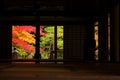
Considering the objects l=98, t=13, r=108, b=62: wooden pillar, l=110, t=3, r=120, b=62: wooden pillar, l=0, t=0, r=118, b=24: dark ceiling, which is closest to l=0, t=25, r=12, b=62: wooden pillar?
l=0, t=0, r=118, b=24: dark ceiling

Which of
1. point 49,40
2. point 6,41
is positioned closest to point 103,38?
point 6,41

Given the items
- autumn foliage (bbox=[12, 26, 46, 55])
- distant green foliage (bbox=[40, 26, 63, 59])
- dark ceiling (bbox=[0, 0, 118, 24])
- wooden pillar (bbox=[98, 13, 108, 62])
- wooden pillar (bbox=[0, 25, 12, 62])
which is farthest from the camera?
distant green foliage (bbox=[40, 26, 63, 59])

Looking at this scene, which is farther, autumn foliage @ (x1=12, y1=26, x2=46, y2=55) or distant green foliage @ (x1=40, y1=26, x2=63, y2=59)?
distant green foliage @ (x1=40, y1=26, x2=63, y2=59)

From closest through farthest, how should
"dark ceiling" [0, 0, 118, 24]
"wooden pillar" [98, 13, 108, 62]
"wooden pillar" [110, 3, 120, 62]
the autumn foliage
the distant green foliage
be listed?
1. "wooden pillar" [110, 3, 120, 62]
2. "dark ceiling" [0, 0, 118, 24]
3. "wooden pillar" [98, 13, 108, 62]
4. the autumn foliage
5. the distant green foliage

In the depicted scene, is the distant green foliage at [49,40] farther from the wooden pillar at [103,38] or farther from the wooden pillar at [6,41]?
the wooden pillar at [103,38]

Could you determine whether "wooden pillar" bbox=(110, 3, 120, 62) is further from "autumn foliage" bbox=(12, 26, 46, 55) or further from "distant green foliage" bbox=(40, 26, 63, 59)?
"autumn foliage" bbox=(12, 26, 46, 55)

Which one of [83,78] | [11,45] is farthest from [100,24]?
[83,78]

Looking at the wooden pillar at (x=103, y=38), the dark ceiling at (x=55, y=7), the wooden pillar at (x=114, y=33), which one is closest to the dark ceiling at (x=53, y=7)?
the dark ceiling at (x=55, y=7)

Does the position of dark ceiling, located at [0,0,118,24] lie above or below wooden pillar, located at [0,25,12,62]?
above

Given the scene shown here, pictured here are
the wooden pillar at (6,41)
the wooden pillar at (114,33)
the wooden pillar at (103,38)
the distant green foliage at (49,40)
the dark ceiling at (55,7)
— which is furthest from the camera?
the distant green foliage at (49,40)

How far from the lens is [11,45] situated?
1126 centimetres

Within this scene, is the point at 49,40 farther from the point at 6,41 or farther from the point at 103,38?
the point at 103,38

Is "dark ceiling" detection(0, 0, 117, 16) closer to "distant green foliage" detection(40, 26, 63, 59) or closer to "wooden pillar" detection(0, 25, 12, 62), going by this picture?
"wooden pillar" detection(0, 25, 12, 62)

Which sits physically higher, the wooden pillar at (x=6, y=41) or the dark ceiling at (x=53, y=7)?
the dark ceiling at (x=53, y=7)
